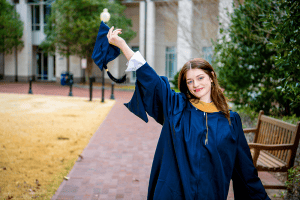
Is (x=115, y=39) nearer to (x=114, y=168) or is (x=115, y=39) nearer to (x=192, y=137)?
(x=192, y=137)

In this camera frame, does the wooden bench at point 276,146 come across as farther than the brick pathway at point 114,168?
No

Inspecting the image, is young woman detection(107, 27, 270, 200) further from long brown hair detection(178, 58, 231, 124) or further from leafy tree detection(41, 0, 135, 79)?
leafy tree detection(41, 0, 135, 79)

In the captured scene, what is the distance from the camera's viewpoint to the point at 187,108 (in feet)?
6.08

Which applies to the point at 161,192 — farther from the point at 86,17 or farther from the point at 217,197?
the point at 86,17

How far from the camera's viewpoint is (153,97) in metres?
1.75

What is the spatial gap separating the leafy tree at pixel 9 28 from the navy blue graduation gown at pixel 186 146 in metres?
26.5

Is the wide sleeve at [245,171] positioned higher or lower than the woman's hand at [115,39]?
lower

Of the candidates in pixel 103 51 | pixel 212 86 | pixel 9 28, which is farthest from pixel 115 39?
pixel 9 28

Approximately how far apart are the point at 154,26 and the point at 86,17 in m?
6.05

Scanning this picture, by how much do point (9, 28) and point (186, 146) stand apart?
27232 mm

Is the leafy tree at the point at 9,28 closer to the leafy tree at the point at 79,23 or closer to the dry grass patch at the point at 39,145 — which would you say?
the leafy tree at the point at 79,23

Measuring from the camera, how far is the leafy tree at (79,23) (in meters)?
20.8

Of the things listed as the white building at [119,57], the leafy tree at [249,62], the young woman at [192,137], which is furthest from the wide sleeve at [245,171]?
the white building at [119,57]

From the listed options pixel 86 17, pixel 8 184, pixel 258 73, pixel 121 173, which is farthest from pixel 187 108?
pixel 86 17
